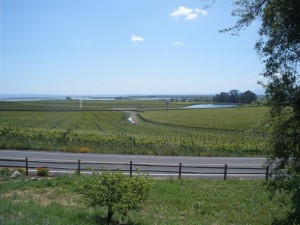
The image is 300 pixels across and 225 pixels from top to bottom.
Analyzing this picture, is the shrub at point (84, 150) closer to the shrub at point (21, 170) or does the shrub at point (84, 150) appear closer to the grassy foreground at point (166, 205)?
the shrub at point (21, 170)

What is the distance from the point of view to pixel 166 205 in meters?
13.7

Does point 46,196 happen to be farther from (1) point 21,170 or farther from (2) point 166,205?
(1) point 21,170

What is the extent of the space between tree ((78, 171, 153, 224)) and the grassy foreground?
649 millimetres

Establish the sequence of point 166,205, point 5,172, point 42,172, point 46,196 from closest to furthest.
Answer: point 166,205 → point 46,196 → point 5,172 → point 42,172

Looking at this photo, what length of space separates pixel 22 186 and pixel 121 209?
734cm

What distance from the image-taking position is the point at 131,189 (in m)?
9.84

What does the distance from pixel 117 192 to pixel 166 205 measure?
14.9 feet

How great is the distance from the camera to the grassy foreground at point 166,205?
399 inches

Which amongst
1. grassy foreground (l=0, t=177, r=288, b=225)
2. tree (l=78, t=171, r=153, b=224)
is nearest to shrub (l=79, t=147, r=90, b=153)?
grassy foreground (l=0, t=177, r=288, b=225)

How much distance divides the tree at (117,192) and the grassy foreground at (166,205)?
65 centimetres

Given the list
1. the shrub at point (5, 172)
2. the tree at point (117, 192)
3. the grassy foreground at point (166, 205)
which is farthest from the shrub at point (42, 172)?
the tree at point (117, 192)

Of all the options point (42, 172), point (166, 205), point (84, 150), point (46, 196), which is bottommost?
point (84, 150)

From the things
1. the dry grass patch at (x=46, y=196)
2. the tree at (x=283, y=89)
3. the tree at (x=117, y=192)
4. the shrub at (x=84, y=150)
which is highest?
the tree at (x=283, y=89)

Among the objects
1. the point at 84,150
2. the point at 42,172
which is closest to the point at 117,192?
the point at 42,172
